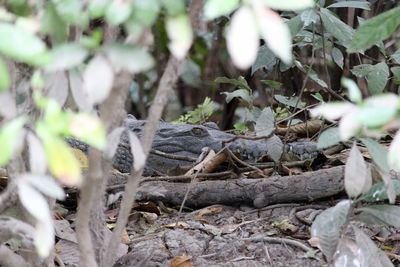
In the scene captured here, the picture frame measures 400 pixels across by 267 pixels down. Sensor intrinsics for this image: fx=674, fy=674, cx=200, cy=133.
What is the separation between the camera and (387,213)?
4.35ft

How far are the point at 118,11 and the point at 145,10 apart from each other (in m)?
0.04

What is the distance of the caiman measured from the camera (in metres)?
2.27

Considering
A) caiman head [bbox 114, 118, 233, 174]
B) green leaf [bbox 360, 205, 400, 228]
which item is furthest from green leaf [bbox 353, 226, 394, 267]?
caiman head [bbox 114, 118, 233, 174]

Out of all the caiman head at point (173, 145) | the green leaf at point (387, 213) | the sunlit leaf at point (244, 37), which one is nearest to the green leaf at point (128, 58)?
the sunlit leaf at point (244, 37)

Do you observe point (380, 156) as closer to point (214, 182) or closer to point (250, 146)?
point (214, 182)

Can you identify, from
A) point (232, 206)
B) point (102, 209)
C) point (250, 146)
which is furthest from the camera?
point (250, 146)

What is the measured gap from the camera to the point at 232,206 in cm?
197

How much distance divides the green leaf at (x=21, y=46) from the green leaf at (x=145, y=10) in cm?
14

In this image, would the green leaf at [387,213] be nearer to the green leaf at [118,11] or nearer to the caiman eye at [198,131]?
the green leaf at [118,11]

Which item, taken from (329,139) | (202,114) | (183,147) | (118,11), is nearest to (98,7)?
(118,11)

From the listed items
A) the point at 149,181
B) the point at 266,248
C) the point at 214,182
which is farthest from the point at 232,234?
the point at 149,181

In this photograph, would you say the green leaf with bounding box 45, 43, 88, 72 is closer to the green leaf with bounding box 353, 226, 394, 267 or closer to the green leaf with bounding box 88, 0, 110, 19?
the green leaf with bounding box 88, 0, 110, 19

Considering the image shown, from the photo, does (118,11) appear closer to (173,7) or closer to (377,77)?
(173,7)

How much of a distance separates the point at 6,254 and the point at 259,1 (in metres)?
0.70
